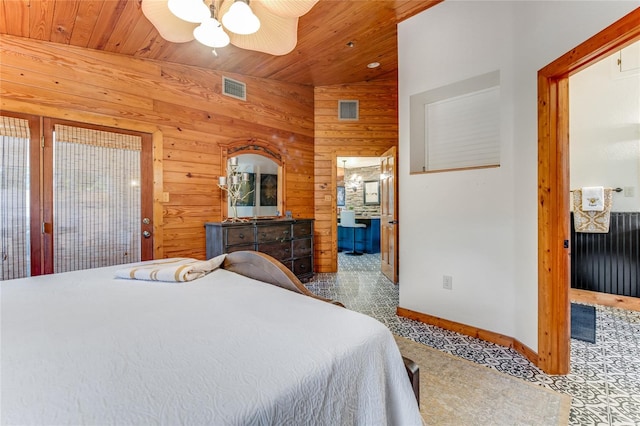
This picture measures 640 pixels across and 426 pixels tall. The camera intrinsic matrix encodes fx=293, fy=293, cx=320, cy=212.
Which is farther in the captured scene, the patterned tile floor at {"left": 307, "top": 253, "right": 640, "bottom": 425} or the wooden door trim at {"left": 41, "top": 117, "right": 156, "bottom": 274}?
the wooden door trim at {"left": 41, "top": 117, "right": 156, "bottom": 274}

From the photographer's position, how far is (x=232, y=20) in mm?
1604

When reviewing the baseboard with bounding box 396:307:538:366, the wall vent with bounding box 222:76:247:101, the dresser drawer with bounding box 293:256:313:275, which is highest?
the wall vent with bounding box 222:76:247:101

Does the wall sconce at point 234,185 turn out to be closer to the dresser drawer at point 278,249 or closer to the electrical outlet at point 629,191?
the dresser drawer at point 278,249

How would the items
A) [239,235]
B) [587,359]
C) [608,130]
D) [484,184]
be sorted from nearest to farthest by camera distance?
[587,359], [484,184], [608,130], [239,235]

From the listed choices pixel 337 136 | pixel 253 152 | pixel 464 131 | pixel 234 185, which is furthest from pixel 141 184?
pixel 464 131

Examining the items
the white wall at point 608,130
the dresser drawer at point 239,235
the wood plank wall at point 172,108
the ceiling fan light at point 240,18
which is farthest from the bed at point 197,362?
the white wall at point 608,130

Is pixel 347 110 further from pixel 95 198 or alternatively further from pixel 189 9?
pixel 95 198

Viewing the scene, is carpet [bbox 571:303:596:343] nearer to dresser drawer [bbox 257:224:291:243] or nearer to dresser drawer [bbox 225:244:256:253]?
dresser drawer [bbox 257:224:291:243]

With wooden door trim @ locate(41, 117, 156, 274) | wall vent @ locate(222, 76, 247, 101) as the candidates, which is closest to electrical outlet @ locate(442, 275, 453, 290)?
wooden door trim @ locate(41, 117, 156, 274)

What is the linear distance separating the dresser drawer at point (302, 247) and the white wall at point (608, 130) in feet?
11.4

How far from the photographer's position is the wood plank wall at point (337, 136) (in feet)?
15.9

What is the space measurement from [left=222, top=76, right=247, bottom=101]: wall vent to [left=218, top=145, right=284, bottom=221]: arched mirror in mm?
745

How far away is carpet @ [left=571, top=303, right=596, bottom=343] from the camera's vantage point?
98.4 inches

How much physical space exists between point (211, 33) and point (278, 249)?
8.81ft
